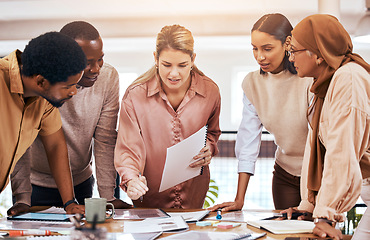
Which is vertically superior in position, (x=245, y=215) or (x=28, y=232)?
(x=28, y=232)

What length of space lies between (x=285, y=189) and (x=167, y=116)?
0.72 metres

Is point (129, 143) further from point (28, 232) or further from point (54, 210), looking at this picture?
point (28, 232)

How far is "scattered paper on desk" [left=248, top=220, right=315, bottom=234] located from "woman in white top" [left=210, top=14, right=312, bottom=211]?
1.47 ft

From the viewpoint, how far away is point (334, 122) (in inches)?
61.7

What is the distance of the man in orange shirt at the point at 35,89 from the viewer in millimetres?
1585

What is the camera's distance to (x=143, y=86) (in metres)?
2.27

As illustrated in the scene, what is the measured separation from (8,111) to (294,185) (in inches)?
55.4

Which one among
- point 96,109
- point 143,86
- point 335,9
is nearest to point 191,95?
point 143,86

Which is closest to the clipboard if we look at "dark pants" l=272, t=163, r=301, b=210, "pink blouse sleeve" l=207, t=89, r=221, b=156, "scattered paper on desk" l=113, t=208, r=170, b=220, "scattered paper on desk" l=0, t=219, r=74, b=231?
"scattered paper on desk" l=0, t=219, r=74, b=231

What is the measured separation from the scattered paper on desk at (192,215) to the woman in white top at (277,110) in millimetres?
300

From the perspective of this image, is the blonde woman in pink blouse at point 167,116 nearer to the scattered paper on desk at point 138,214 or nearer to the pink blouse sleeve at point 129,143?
the pink blouse sleeve at point 129,143

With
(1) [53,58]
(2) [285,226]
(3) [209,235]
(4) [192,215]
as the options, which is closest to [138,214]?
(4) [192,215]

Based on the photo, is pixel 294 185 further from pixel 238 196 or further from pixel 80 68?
pixel 80 68

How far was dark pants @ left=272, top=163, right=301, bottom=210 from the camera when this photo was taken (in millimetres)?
2305
